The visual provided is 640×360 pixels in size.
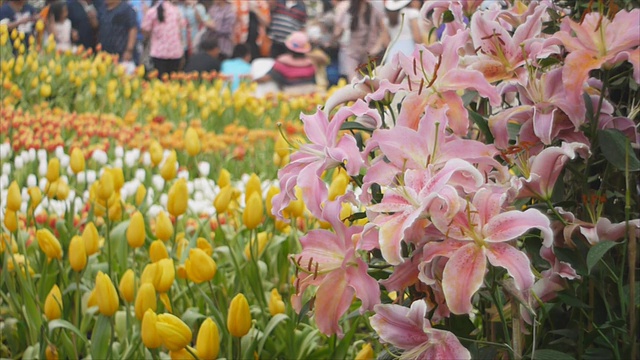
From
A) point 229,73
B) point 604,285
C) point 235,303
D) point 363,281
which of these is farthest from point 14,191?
point 229,73

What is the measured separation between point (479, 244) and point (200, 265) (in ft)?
2.44

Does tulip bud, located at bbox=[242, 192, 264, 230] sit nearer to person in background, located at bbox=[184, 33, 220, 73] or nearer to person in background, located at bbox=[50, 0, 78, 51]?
person in background, located at bbox=[50, 0, 78, 51]

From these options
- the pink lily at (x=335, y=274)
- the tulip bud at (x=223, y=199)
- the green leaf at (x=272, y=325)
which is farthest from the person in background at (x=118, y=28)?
the pink lily at (x=335, y=274)

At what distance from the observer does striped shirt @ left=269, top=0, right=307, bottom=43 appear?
30.6 feet

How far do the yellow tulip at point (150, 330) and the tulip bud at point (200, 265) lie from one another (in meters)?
0.18

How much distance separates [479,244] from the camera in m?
0.93

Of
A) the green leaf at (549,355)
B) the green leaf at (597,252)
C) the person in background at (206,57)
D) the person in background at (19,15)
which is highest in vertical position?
the green leaf at (597,252)

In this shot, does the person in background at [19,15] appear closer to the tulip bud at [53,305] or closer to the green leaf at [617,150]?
the tulip bud at [53,305]

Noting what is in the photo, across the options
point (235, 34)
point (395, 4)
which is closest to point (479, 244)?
point (395, 4)

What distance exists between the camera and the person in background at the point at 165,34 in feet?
29.0

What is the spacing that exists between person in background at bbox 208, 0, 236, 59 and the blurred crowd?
1cm

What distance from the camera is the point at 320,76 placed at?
29.8ft

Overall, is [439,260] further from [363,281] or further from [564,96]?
[564,96]

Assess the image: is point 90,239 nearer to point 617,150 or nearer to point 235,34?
point 617,150
